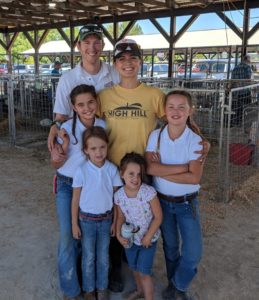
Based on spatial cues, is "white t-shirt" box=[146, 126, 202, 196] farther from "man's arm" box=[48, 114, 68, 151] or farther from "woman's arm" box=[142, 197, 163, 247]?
"man's arm" box=[48, 114, 68, 151]

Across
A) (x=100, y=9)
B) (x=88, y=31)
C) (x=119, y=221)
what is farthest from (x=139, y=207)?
(x=100, y=9)

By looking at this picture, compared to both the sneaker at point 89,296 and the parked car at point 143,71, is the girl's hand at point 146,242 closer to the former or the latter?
the sneaker at point 89,296

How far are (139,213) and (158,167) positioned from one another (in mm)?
312

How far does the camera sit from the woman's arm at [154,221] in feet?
7.38

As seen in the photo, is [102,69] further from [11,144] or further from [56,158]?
[11,144]

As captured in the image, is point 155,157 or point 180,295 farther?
point 180,295

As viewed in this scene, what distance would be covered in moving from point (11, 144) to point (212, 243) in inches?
198

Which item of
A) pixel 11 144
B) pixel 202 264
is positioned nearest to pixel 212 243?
pixel 202 264

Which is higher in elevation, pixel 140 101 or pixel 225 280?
pixel 140 101

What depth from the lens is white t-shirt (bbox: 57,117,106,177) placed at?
2.30 metres

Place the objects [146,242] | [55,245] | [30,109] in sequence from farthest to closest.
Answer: [30,109], [55,245], [146,242]

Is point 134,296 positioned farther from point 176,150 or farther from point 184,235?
point 176,150

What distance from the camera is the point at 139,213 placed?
228 cm

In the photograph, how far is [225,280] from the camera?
280 centimetres
